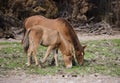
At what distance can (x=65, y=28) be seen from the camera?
44.6ft

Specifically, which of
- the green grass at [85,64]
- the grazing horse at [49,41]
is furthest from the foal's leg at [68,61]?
the green grass at [85,64]

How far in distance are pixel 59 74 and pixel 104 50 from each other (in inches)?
231

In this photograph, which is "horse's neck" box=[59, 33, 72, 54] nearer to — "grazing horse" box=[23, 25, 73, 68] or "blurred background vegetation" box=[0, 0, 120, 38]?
"grazing horse" box=[23, 25, 73, 68]

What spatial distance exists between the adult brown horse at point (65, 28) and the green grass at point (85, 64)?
1.30ft

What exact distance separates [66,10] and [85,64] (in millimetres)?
14457

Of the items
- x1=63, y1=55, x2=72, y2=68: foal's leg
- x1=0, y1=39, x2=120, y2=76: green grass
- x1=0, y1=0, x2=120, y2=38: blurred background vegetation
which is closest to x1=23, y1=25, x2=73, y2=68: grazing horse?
x1=63, y1=55, x2=72, y2=68: foal's leg

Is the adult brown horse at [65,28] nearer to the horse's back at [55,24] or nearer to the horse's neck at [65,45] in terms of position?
the horse's back at [55,24]

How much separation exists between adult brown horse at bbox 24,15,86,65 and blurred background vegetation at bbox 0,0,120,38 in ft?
30.5

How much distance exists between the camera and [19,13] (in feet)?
84.5

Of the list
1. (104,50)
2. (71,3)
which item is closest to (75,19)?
(71,3)

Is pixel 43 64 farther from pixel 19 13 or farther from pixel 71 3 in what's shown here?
pixel 71 3

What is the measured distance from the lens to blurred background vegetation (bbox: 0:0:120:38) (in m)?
25.0

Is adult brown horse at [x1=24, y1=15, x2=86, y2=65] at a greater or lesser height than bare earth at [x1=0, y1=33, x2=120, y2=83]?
greater

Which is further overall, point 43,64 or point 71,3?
point 71,3
